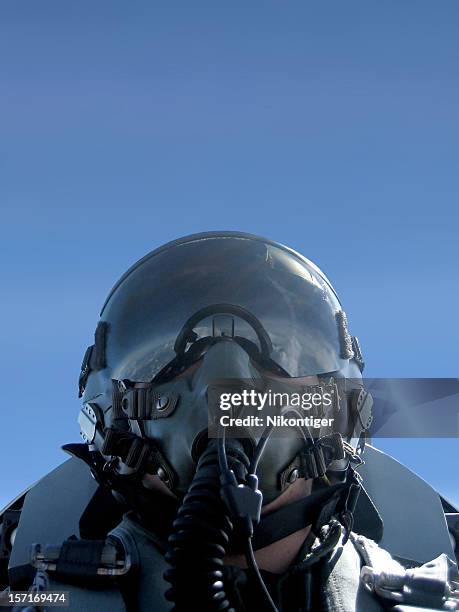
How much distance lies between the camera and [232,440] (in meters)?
3.49

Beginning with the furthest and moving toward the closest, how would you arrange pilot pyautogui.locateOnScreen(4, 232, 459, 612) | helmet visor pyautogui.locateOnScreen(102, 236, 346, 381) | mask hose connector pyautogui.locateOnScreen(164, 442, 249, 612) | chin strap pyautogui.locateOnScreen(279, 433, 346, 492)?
helmet visor pyautogui.locateOnScreen(102, 236, 346, 381), chin strap pyautogui.locateOnScreen(279, 433, 346, 492), pilot pyautogui.locateOnScreen(4, 232, 459, 612), mask hose connector pyautogui.locateOnScreen(164, 442, 249, 612)

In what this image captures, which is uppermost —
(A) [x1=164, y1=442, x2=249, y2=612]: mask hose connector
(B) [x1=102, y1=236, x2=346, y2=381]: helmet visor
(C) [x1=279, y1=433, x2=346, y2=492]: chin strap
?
(B) [x1=102, y1=236, x2=346, y2=381]: helmet visor

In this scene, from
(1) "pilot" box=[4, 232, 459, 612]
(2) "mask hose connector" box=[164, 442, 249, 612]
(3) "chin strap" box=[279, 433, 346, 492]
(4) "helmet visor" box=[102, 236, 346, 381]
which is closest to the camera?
(2) "mask hose connector" box=[164, 442, 249, 612]

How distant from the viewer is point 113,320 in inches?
170

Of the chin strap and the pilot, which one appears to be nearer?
the pilot

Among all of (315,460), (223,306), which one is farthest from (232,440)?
(223,306)

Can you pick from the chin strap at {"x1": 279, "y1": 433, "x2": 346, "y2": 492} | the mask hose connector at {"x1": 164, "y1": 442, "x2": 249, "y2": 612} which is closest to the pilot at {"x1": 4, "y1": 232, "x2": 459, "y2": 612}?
the chin strap at {"x1": 279, "y1": 433, "x2": 346, "y2": 492}

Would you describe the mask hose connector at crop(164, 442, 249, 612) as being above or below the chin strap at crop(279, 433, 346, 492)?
below

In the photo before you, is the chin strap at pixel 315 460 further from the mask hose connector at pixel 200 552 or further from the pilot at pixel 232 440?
the mask hose connector at pixel 200 552

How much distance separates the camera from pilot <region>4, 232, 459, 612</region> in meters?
3.66

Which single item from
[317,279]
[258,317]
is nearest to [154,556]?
[258,317]

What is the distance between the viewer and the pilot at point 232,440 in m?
3.66

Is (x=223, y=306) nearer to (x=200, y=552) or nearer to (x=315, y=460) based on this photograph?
(x=315, y=460)

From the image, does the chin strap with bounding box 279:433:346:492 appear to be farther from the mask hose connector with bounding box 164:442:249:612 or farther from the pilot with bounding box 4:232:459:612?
the mask hose connector with bounding box 164:442:249:612
